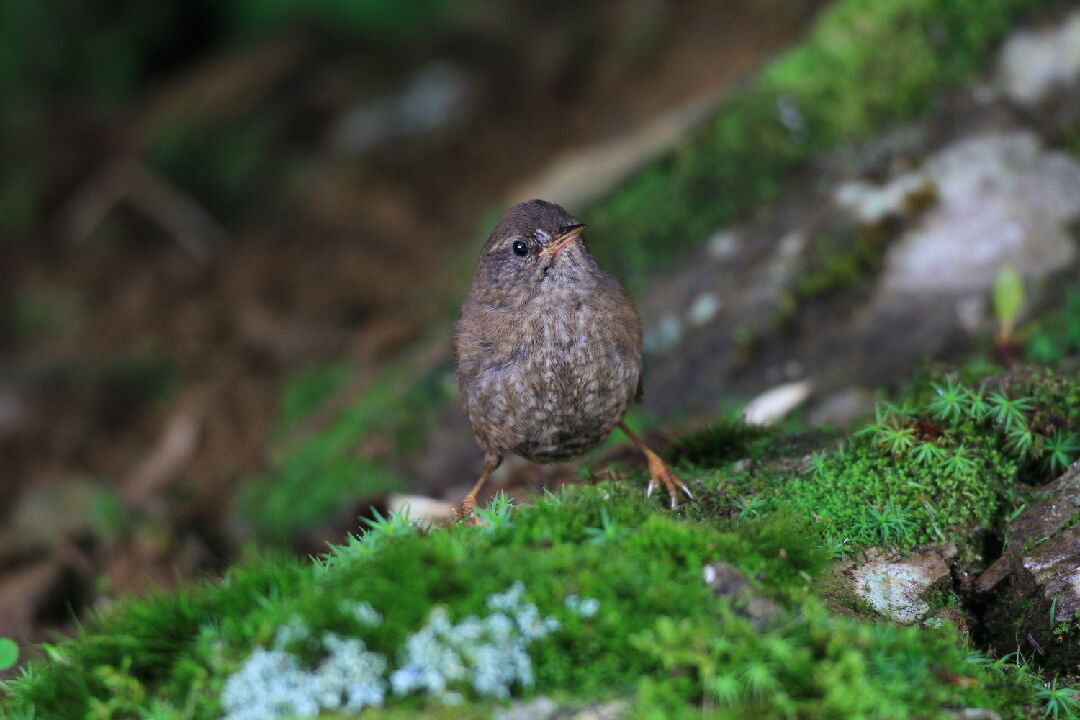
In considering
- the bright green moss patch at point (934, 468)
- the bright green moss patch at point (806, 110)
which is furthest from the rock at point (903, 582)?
the bright green moss patch at point (806, 110)

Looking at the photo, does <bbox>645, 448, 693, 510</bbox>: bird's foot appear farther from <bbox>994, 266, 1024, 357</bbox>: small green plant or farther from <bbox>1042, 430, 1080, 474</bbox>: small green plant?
<bbox>994, 266, 1024, 357</bbox>: small green plant

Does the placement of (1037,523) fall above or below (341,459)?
below

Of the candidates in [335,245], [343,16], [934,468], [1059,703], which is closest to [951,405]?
[934,468]

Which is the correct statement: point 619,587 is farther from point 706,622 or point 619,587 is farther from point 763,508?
point 763,508

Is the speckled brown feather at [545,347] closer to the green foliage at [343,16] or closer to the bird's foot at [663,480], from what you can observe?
the bird's foot at [663,480]

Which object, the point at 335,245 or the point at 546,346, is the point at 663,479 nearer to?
the point at 546,346

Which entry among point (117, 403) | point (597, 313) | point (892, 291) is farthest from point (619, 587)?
point (117, 403)
